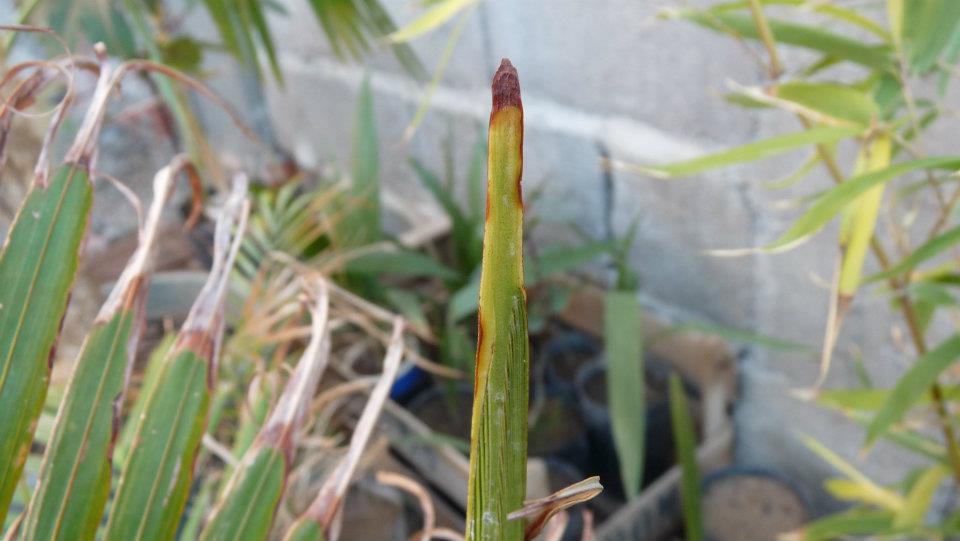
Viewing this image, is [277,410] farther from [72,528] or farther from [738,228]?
[738,228]

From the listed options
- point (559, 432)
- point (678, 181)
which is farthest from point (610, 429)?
point (678, 181)

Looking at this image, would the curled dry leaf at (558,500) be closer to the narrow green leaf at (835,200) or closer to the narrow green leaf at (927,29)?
the narrow green leaf at (835,200)

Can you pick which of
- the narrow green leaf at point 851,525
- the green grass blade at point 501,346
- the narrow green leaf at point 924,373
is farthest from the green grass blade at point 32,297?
the narrow green leaf at point 851,525

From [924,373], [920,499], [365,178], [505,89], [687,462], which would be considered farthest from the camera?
[365,178]

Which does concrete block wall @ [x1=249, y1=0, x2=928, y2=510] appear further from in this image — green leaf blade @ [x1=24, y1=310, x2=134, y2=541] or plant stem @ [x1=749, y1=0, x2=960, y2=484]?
green leaf blade @ [x1=24, y1=310, x2=134, y2=541]

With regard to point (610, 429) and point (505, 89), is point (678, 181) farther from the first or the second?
point (505, 89)

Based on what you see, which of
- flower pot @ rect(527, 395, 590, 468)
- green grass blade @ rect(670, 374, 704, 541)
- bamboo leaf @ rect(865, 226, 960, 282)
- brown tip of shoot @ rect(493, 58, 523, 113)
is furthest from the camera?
flower pot @ rect(527, 395, 590, 468)

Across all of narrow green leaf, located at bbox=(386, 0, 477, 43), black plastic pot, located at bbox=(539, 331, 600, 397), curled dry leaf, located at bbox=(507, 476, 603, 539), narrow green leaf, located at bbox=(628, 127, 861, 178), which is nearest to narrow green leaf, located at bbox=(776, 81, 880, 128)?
narrow green leaf, located at bbox=(628, 127, 861, 178)

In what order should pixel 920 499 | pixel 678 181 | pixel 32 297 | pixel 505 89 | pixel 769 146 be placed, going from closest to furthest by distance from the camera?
pixel 505 89 < pixel 32 297 < pixel 769 146 < pixel 920 499 < pixel 678 181
